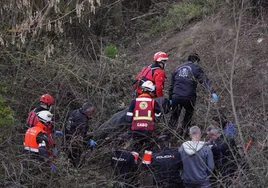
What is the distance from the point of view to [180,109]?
11125mm

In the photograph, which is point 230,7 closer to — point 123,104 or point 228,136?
point 123,104

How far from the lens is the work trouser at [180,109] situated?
1088 cm

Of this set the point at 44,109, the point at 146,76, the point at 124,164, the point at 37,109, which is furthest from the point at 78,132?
the point at 146,76

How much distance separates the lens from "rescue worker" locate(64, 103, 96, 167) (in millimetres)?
9820

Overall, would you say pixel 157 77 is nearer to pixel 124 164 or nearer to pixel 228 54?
pixel 124 164

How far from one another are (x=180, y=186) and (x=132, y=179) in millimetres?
843

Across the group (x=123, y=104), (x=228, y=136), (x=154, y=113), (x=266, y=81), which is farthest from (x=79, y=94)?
(x=228, y=136)

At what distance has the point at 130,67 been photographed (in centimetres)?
1420

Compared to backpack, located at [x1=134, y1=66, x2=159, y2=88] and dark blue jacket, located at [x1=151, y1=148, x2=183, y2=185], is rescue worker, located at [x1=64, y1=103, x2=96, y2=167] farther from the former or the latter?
backpack, located at [x1=134, y1=66, x2=159, y2=88]

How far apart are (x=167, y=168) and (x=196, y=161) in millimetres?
603

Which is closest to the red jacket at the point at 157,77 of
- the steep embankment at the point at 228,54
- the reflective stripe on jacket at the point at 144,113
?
the steep embankment at the point at 228,54

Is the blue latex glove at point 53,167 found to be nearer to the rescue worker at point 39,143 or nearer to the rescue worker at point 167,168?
the rescue worker at point 39,143

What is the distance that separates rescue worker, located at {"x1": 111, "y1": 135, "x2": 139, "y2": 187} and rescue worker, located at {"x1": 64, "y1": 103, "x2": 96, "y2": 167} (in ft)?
1.91

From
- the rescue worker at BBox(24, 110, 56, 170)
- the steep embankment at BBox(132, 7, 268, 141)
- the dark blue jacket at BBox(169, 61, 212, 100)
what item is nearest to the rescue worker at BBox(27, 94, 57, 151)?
the rescue worker at BBox(24, 110, 56, 170)
